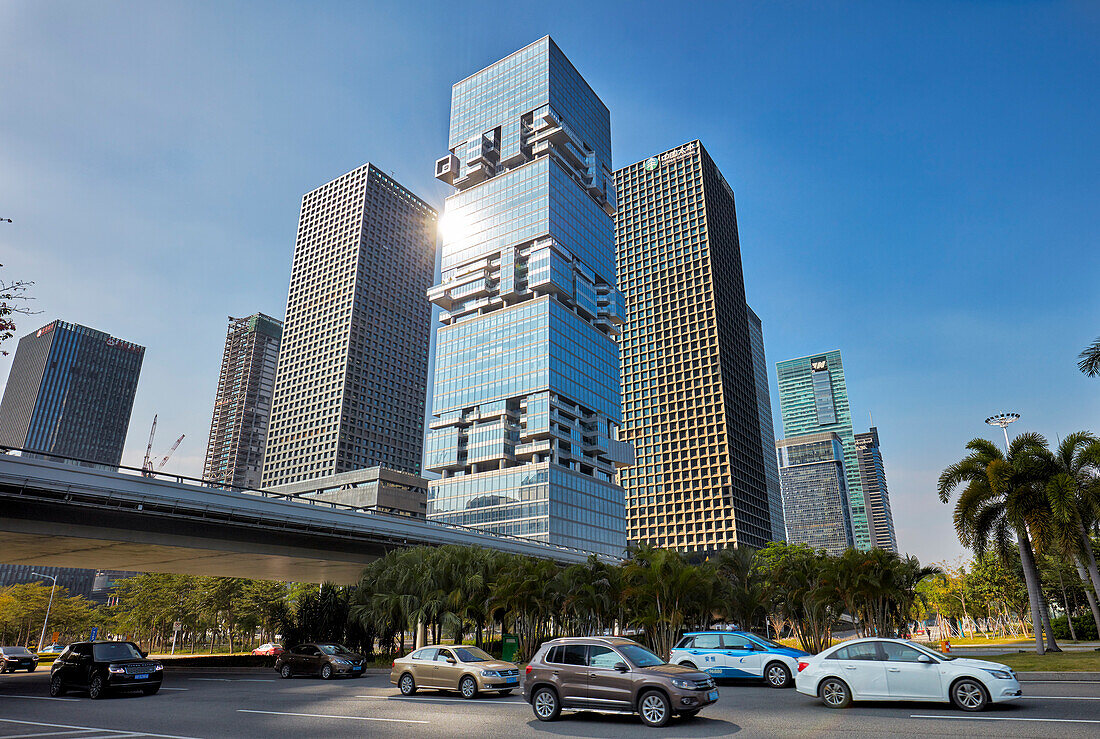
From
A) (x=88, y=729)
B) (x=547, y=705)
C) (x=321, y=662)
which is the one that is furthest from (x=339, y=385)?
(x=547, y=705)

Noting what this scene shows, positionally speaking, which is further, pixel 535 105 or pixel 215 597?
pixel 535 105

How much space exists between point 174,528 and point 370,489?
410ft

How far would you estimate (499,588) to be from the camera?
35.7 metres

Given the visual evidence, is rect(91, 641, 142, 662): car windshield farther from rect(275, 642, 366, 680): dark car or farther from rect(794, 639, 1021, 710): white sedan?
rect(794, 639, 1021, 710): white sedan

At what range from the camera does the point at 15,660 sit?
135 feet

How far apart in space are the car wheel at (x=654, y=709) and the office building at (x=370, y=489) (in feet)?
481

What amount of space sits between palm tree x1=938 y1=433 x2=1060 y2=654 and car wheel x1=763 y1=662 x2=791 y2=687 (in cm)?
1544

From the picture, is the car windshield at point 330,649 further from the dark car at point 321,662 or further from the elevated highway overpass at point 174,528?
the elevated highway overpass at point 174,528

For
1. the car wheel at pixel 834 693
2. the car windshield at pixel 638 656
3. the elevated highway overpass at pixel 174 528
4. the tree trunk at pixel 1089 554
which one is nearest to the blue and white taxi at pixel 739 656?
the car wheel at pixel 834 693

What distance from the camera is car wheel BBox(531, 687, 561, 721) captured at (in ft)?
48.0

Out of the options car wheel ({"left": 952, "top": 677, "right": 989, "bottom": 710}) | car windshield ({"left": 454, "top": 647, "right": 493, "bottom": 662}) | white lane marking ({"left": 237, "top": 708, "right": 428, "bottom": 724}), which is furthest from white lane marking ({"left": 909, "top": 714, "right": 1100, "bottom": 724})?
car windshield ({"left": 454, "top": 647, "right": 493, "bottom": 662})

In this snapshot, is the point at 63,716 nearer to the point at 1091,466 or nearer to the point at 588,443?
the point at 1091,466

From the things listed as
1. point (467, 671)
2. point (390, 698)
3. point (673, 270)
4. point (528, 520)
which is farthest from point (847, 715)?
point (673, 270)

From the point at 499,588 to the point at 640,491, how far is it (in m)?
136
